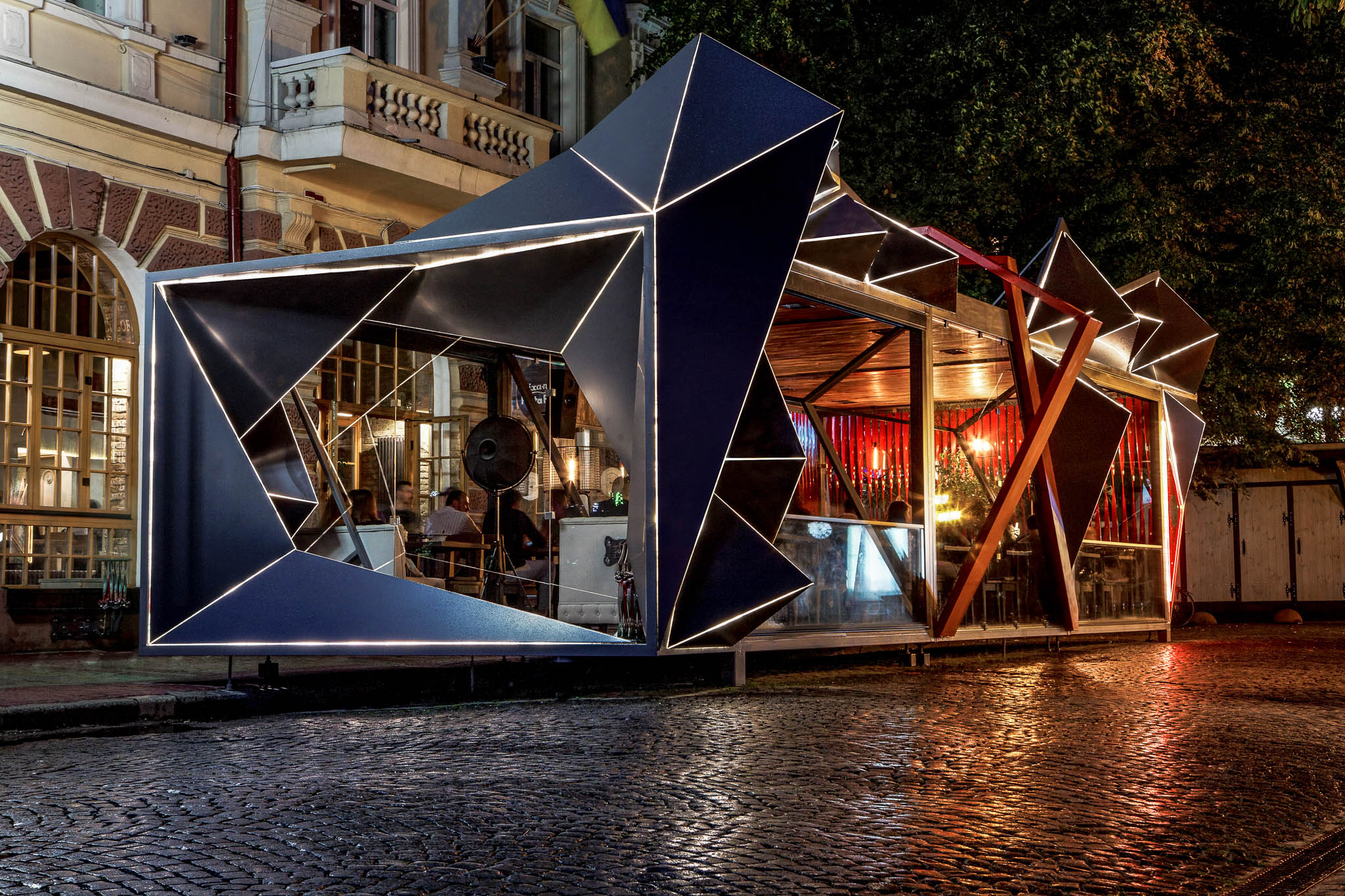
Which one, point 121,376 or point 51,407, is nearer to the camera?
point 51,407

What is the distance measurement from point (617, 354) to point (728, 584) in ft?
5.53

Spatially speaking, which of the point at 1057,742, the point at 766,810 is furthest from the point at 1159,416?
the point at 766,810

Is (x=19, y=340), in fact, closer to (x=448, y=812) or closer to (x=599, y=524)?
(x=599, y=524)

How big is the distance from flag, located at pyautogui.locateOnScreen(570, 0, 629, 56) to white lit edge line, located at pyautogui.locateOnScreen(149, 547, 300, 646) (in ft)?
39.1

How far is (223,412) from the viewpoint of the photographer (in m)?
10.7

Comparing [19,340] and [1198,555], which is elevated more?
[19,340]

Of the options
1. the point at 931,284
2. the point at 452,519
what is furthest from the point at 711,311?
the point at 452,519

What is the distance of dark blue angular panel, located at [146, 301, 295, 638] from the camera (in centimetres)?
1063

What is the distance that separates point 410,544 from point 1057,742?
21.5ft

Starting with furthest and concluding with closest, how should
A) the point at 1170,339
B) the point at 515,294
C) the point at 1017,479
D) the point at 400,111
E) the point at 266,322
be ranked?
1. the point at 400,111
2. the point at 1170,339
3. the point at 1017,479
4. the point at 266,322
5. the point at 515,294

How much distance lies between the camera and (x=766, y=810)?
220 inches

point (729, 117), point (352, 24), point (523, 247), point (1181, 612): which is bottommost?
point (1181, 612)

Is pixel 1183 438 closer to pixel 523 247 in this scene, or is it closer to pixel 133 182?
Result: pixel 523 247

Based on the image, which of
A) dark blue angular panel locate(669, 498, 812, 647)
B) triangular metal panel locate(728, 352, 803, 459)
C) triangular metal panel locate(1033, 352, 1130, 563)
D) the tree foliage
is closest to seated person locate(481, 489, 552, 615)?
dark blue angular panel locate(669, 498, 812, 647)
